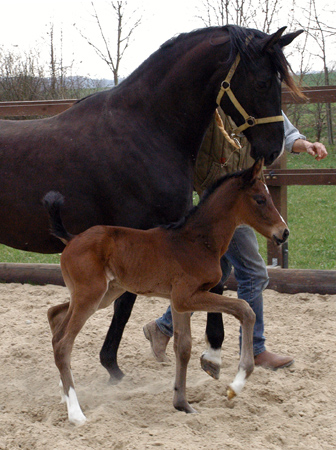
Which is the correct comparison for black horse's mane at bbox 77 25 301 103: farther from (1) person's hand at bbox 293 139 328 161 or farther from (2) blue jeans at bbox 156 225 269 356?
(2) blue jeans at bbox 156 225 269 356

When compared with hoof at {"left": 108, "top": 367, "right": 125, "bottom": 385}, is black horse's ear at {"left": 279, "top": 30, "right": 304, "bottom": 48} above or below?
above

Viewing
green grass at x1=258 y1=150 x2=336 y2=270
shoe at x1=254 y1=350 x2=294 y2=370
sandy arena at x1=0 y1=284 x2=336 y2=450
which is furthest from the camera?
green grass at x1=258 y1=150 x2=336 y2=270

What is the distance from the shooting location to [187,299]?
2703 millimetres

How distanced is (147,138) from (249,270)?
3.62ft

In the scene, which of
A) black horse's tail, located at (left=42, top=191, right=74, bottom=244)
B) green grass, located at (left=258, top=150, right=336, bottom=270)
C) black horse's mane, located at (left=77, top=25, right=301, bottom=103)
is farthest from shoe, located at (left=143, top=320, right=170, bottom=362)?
green grass, located at (left=258, top=150, right=336, bottom=270)

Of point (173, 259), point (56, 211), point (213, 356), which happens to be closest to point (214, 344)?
point (213, 356)

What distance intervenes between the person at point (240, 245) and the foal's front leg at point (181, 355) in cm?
31

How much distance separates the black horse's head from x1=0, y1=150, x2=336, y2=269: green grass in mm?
3510

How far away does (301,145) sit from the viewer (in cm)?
347

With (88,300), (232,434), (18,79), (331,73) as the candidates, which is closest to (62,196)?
(88,300)

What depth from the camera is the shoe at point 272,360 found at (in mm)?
3494

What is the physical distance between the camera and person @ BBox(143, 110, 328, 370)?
3344 mm

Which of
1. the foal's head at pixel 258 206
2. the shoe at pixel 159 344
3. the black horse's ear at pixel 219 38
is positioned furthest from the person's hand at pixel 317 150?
the shoe at pixel 159 344

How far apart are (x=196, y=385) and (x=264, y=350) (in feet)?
2.01
